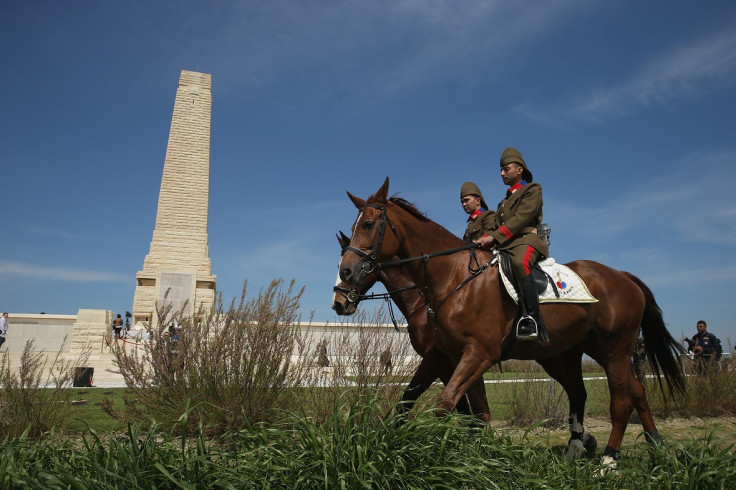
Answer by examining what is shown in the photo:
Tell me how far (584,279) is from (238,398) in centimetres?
411

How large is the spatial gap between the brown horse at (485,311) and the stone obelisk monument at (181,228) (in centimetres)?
2388

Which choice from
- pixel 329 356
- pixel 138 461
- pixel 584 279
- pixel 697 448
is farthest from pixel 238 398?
pixel 697 448

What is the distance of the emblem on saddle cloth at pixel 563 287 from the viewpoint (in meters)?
4.93

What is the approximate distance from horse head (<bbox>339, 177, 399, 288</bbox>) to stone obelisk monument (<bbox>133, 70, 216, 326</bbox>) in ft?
78.6

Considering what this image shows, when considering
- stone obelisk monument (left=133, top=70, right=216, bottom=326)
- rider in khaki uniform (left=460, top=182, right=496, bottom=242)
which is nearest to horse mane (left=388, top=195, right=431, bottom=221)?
rider in khaki uniform (left=460, top=182, right=496, bottom=242)

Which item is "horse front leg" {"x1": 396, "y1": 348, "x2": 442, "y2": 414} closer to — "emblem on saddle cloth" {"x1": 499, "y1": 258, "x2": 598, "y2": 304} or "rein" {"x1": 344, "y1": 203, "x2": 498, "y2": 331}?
"rein" {"x1": 344, "y1": 203, "x2": 498, "y2": 331}

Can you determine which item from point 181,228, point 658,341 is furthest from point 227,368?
point 181,228

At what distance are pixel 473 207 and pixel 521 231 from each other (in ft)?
3.40

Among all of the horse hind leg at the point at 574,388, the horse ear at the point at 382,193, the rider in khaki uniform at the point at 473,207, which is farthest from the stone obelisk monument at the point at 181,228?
the horse ear at the point at 382,193

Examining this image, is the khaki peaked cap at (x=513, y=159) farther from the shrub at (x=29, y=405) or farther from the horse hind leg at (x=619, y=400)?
the shrub at (x=29, y=405)

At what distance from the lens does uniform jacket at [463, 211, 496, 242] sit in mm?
5617

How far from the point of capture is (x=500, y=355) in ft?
15.3

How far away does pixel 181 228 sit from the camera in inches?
1104

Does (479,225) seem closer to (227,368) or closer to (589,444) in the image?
(589,444)
